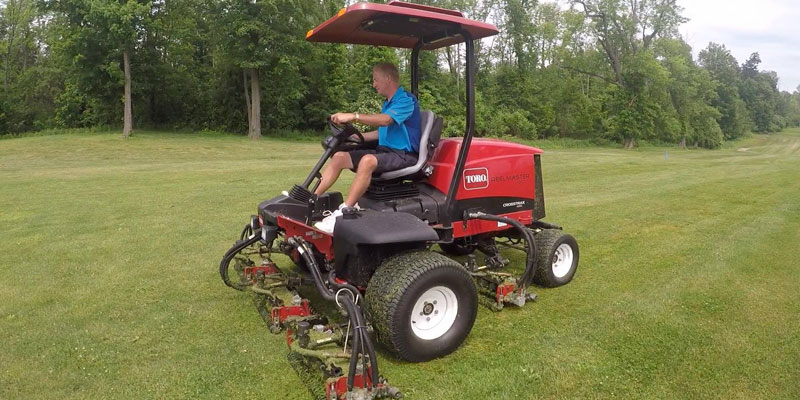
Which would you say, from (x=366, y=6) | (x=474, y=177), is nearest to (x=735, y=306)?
(x=474, y=177)

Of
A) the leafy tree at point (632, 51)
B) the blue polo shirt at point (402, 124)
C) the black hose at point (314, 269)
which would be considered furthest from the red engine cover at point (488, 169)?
the leafy tree at point (632, 51)

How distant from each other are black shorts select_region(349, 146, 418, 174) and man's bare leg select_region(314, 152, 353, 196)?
0.18 feet

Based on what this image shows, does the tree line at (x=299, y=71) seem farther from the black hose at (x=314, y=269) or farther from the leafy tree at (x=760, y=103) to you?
the leafy tree at (x=760, y=103)

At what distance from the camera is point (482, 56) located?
50.2 m

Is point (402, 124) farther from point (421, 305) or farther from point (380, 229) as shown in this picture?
point (421, 305)

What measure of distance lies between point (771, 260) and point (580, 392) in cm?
446

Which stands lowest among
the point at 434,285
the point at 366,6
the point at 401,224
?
the point at 434,285

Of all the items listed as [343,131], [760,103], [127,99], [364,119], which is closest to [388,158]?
[364,119]

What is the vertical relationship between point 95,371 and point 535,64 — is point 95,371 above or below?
below

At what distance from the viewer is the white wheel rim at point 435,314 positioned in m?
3.61

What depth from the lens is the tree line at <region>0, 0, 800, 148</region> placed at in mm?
32469

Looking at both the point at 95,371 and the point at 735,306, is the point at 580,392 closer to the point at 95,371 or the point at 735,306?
the point at 735,306

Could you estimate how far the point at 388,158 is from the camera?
4152 millimetres

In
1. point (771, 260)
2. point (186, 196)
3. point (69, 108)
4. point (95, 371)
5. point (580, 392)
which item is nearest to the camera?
point (580, 392)
